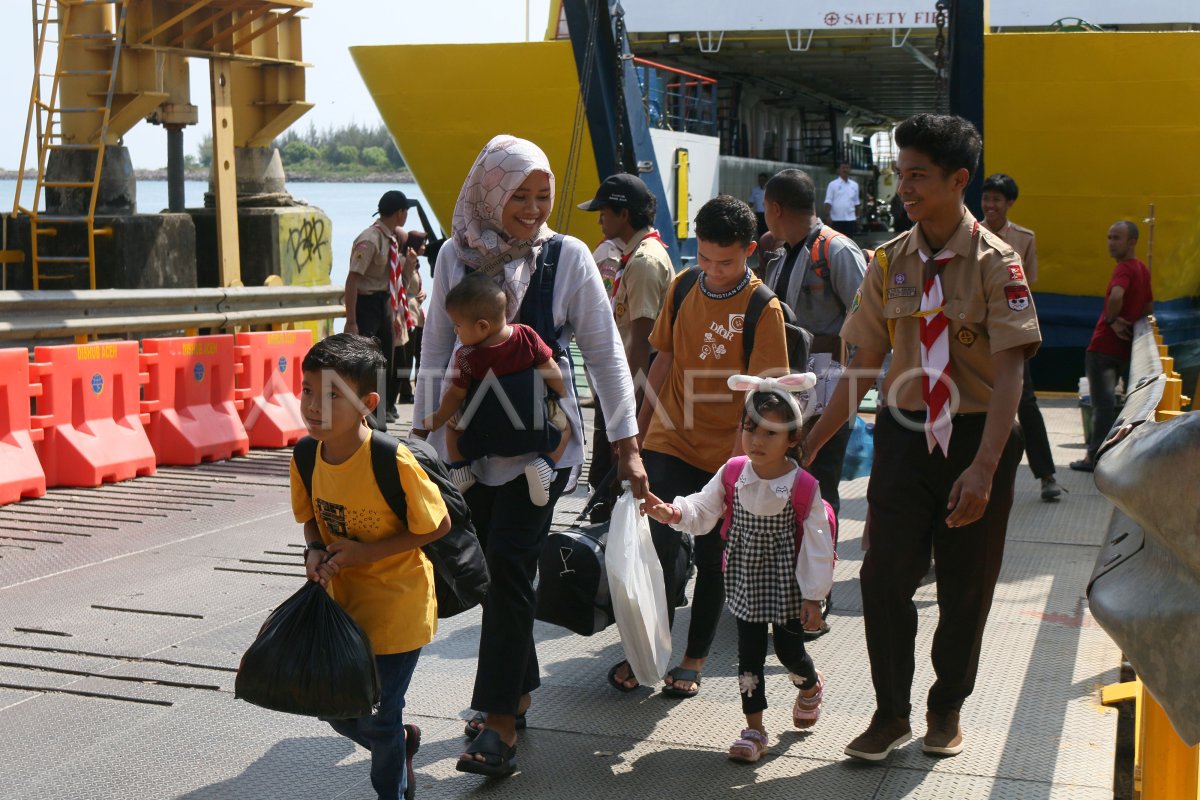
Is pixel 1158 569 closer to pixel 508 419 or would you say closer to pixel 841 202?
pixel 508 419

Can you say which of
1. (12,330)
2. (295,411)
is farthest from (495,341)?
(295,411)

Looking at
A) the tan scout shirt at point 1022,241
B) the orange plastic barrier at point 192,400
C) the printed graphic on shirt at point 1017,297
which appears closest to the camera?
the printed graphic on shirt at point 1017,297

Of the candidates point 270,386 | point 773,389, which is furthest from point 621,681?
point 270,386

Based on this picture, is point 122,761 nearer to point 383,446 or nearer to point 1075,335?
point 383,446

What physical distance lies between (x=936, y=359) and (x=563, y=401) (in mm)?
1142

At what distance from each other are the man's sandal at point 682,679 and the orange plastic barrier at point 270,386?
6.06 metres

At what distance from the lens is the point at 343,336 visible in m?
3.76

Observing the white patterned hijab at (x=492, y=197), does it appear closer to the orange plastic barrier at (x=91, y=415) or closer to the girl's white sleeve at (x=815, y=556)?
the girl's white sleeve at (x=815, y=556)

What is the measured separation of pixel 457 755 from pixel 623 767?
53cm

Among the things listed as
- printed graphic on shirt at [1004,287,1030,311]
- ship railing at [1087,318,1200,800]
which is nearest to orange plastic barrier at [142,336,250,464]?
printed graphic on shirt at [1004,287,1030,311]

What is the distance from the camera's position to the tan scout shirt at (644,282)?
6.46 meters

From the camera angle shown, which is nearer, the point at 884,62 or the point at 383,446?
the point at 383,446

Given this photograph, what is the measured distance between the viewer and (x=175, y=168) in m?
15.5

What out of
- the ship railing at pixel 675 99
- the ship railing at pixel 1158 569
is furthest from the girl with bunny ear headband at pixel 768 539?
the ship railing at pixel 675 99
